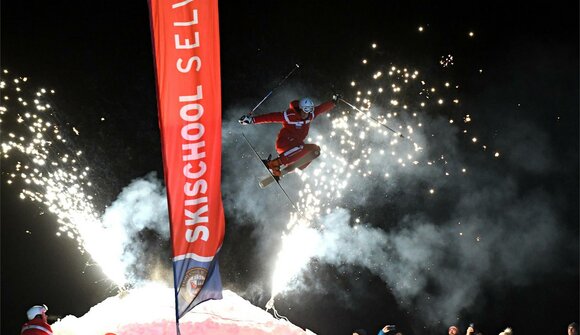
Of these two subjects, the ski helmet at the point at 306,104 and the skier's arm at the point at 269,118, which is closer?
the skier's arm at the point at 269,118

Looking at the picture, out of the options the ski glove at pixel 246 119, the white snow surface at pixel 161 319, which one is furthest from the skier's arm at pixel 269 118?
the white snow surface at pixel 161 319

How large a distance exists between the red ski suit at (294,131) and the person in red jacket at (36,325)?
14.5 feet

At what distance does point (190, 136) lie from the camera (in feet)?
20.1

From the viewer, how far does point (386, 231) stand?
1385 centimetres

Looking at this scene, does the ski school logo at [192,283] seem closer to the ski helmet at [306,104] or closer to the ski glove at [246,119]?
the ski glove at [246,119]

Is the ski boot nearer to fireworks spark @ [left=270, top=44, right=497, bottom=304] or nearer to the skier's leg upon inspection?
the skier's leg

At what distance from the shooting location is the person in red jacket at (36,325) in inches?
313

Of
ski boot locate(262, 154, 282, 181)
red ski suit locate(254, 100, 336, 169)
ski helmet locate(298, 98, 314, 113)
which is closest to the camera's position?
ski helmet locate(298, 98, 314, 113)

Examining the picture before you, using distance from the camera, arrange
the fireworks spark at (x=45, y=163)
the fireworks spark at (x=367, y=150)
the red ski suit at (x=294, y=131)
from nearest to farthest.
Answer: the red ski suit at (x=294, y=131)
the fireworks spark at (x=45, y=163)
the fireworks spark at (x=367, y=150)

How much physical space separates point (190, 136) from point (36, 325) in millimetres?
4026

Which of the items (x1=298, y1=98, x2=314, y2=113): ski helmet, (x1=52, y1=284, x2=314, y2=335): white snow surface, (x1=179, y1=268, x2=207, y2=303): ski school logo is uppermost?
(x1=298, y1=98, x2=314, y2=113): ski helmet

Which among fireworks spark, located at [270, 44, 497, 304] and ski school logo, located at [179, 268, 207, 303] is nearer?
ski school logo, located at [179, 268, 207, 303]

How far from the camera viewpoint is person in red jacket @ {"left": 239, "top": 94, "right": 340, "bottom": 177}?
9555 millimetres

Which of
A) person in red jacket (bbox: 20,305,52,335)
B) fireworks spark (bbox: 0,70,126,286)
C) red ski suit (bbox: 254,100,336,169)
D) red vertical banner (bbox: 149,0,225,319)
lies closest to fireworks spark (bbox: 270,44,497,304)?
red ski suit (bbox: 254,100,336,169)
